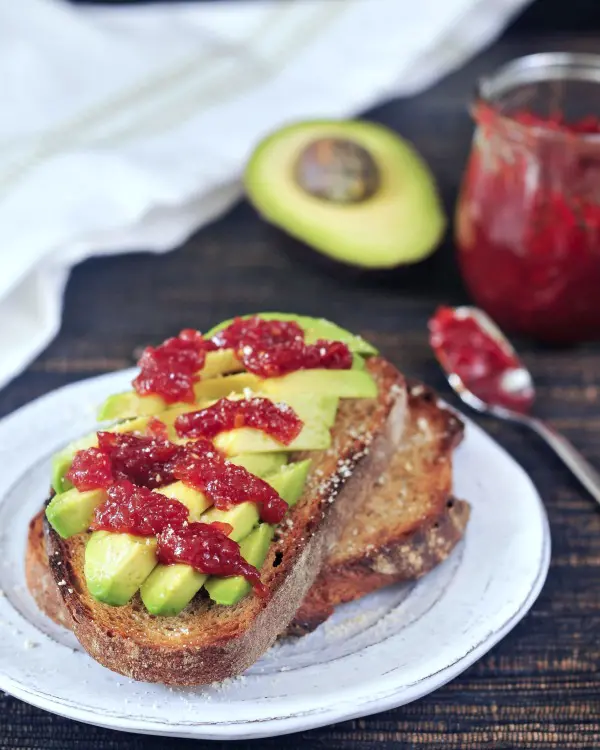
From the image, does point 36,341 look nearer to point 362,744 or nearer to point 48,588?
point 48,588

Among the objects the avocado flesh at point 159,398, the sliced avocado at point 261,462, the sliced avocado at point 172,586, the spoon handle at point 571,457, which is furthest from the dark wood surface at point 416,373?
the avocado flesh at point 159,398

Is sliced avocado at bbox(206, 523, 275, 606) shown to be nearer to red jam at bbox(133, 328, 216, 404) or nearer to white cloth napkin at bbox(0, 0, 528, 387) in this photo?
red jam at bbox(133, 328, 216, 404)

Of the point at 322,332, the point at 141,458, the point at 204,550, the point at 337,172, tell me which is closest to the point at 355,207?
the point at 337,172

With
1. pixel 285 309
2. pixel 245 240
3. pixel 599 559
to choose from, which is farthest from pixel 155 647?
pixel 245 240

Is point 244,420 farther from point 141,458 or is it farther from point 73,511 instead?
point 73,511

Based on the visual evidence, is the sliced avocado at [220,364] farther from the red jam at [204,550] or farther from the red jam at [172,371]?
the red jam at [204,550]
